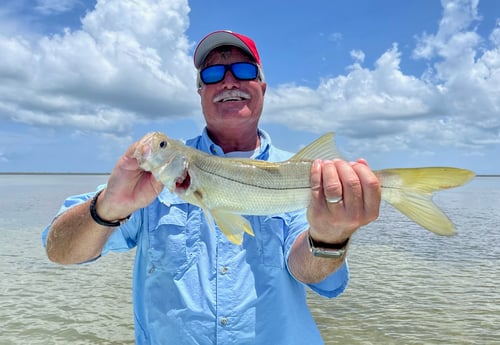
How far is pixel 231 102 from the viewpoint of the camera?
411cm

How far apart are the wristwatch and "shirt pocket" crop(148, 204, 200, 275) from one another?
0.98 m

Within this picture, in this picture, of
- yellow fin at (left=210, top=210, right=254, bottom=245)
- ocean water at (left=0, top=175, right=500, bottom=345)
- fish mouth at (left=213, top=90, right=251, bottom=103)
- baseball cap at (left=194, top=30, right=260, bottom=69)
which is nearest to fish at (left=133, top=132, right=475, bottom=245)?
yellow fin at (left=210, top=210, right=254, bottom=245)

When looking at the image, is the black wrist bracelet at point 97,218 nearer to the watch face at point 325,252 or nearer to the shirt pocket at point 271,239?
the shirt pocket at point 271,239

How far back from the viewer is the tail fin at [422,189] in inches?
102

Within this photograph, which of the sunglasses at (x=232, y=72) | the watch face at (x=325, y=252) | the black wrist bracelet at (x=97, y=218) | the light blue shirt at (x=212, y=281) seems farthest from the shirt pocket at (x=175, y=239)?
the sunglasses at (x=232, y=72)

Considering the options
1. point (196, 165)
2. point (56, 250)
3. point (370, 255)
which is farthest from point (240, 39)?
point (370, 255)

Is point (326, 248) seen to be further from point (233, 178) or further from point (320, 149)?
point (233, 178)

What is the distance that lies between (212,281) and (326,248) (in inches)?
37.2

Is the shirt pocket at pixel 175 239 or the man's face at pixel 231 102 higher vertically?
the man's face at pixel 231 102

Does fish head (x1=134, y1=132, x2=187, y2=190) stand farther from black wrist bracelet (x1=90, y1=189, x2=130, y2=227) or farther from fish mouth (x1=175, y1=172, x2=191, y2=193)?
black wrist bracelet (x1=90, y1=189, x2=130, y2=227)

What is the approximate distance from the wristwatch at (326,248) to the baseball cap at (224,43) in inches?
85.2

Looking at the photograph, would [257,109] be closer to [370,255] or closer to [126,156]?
[126,156]

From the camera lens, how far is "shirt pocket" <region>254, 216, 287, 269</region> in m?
3.39

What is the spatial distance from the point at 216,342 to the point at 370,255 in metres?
14.6
